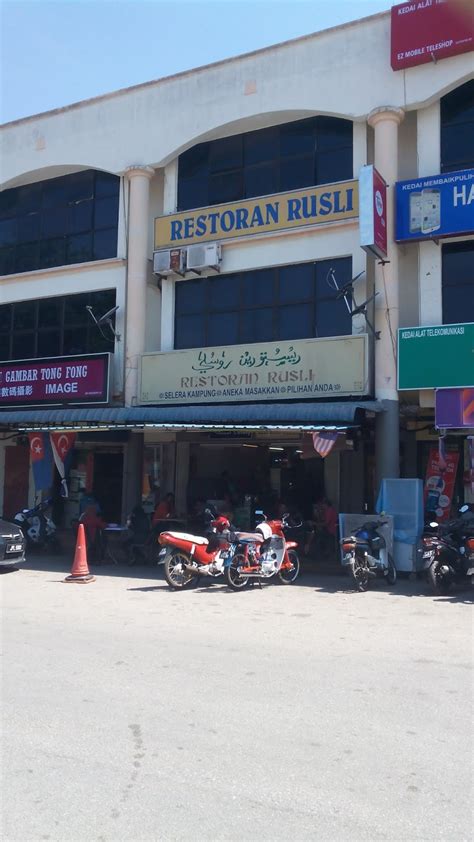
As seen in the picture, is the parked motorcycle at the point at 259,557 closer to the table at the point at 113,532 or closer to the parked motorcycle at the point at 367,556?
the parked motorcycle at the point at 367,556

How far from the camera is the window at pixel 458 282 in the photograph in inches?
591

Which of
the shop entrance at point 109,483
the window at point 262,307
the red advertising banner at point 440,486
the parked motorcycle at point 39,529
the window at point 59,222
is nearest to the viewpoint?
the red advertising banner at point 440,486

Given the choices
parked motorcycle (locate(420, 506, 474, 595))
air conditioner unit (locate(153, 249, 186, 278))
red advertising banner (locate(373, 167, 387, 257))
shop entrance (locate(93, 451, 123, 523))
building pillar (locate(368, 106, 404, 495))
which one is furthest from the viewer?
shop entrance (locate(93, 451, 123, 523))

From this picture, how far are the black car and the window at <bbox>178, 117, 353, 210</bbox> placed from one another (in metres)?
9.66

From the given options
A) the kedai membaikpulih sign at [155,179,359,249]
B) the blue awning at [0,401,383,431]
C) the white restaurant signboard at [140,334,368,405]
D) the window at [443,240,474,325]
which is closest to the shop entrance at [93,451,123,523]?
the blue awning at [0,401,383,431]

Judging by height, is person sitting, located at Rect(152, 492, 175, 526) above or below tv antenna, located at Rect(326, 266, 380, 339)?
below

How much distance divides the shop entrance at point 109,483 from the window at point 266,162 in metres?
7.79

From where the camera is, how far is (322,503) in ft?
55.1

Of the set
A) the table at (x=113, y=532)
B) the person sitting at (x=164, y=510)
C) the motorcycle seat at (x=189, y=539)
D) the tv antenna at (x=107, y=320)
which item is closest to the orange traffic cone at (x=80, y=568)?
the table at (x=113, y=532)

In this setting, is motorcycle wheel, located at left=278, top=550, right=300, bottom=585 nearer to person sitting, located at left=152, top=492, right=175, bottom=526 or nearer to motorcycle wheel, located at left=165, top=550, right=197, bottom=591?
motorcycle wheel, located at left=165, top=550, right=197, bottom=591

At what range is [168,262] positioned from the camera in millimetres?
18078

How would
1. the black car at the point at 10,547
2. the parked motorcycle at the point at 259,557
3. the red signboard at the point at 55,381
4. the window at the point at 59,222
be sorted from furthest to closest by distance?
the window at the point at 59,222 < the red signboard at the point at 55,381 < the black car at the point at 10,547 < the parked motorcycle at the point at 259,557

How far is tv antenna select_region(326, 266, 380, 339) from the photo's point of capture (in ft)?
49.3

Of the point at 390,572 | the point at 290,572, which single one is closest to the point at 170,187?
the point at 290,572
